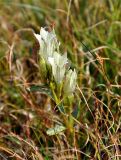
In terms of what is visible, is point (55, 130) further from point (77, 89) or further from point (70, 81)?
point (77, 89)

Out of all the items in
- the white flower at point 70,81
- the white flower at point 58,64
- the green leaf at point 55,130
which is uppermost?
the white flower at point 58,64

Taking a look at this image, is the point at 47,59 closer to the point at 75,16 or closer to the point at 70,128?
the point at 70,128

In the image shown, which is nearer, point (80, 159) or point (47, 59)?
point (47, 59)

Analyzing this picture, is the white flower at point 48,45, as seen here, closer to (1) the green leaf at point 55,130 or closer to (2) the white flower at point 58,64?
(2) the white flower at point 58,64

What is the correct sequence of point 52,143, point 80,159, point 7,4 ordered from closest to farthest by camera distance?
point 80,159 < point 52,143 < point 7,4

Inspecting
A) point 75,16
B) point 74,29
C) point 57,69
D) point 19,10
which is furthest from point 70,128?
point 19,10

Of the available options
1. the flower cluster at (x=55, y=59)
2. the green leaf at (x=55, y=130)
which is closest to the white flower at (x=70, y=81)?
the flower cluster at (x=55, y=59)
